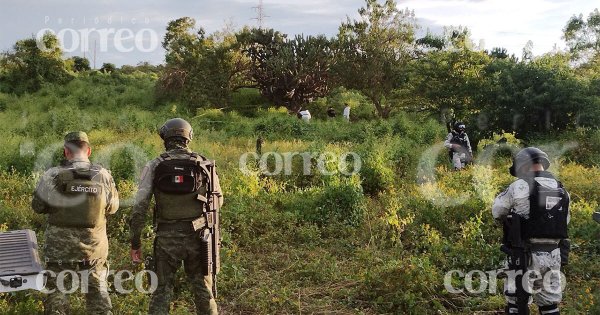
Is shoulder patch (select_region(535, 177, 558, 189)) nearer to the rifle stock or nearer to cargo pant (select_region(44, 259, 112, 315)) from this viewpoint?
the rifle stock

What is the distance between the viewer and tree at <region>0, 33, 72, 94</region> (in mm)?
25453

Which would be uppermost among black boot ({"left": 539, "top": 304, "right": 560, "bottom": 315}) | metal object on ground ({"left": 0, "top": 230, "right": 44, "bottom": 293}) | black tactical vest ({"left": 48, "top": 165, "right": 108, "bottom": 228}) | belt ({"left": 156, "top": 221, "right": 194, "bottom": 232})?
black tactical vest ({"left": 48, "top": 165, "right": 108, "bottom": 228})

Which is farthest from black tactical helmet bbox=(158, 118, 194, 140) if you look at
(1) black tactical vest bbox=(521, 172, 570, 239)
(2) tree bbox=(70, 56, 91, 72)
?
(2) tree bbox=(70, 56, 91, 72)

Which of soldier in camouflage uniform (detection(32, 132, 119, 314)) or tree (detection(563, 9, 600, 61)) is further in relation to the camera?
tree (detection(563, 9, 600, 61))

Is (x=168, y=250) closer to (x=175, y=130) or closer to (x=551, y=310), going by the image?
(x=175, y=130)

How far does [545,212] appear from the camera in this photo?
430 centimetres

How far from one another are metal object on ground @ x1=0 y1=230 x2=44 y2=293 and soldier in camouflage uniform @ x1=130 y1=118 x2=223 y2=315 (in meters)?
0.74

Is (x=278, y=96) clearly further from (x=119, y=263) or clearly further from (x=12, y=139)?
(x=119, y=263)

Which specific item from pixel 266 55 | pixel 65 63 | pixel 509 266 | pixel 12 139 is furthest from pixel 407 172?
pixel 65 63

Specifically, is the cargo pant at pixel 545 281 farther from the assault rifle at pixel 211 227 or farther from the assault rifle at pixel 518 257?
the assault rifle at pixel 211 227

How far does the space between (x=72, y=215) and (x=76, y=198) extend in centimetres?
15

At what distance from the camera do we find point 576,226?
7207mm

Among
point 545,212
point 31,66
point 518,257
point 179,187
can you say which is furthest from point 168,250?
point 31,66

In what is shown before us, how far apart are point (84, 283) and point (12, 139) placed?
7.96 meters
